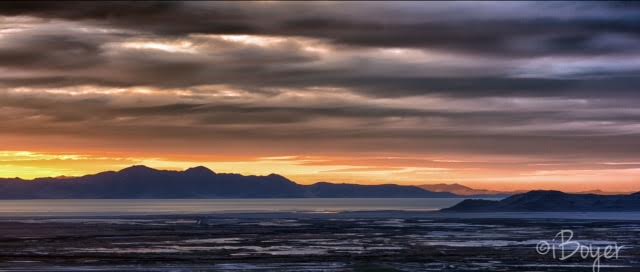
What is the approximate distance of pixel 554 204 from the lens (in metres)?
188

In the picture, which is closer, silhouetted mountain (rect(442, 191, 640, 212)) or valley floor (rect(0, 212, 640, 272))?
valley floor (rect(0, 212, 640, 272))

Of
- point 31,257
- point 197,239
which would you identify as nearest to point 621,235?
point 197,239

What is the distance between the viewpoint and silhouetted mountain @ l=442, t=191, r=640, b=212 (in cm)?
18512

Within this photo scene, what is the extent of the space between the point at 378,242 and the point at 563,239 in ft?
57.4

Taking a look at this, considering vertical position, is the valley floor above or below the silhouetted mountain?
below

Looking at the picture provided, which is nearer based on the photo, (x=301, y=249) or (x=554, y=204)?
(x=301, y=249)

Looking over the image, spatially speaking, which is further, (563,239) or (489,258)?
(563,239)

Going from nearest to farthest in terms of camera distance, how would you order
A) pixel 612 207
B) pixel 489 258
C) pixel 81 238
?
pixel 489 258 < pixel 81 238 < pixel 612 207

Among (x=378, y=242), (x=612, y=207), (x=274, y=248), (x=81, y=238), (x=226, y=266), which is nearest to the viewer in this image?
(x=226, y=266)

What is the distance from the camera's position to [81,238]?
87.1 m

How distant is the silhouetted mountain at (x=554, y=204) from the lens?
607 ft

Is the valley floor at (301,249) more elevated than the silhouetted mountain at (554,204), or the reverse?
the silhouetted mountain at (554,204)

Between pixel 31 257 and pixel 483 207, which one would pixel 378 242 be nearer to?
pixel 31 257

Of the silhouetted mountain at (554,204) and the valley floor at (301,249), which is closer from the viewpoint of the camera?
the valley floor at (301,249)
